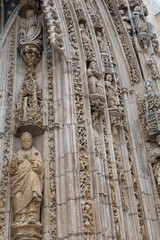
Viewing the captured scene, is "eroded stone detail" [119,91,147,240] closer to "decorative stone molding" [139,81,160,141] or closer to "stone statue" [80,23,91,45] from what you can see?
"decorative stone molding" [139,81,160,141]

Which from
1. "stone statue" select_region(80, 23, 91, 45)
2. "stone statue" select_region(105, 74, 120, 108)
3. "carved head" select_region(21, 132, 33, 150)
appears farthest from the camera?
"stone statue" select_region(80, 23, 91, 45)

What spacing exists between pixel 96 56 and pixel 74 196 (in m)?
3.90

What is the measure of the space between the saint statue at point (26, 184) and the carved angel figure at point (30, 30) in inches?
112

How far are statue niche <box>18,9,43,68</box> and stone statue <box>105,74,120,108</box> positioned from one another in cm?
182

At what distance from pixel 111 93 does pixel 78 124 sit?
157cm

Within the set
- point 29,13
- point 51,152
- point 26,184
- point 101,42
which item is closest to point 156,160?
point 51,152

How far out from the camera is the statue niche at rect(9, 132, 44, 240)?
19.0 ft

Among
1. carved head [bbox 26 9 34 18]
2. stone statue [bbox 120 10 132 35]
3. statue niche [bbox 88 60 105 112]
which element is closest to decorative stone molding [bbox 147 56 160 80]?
stone statue [bbox 120 10 132 35]

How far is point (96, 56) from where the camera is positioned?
8.41 metres

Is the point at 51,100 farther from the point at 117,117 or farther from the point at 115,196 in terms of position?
the point at 115,196

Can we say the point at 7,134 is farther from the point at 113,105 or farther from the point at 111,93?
the point at 111,93

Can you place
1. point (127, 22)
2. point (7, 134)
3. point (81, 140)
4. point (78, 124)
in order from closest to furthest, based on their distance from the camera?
point (81, 140) < point (78, 124) < point (7, 134) < point (127, 22)

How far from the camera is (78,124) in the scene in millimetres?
6926

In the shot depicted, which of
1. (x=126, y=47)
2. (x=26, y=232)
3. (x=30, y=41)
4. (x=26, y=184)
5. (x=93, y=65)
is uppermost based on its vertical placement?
(x=126, y=47)
